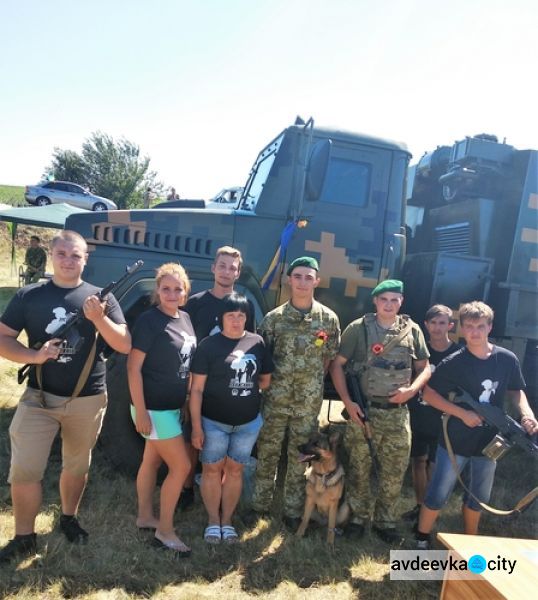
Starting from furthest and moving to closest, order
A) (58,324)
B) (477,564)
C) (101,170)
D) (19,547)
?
(101,170) → (19,547) → (58,324) → (477,564)

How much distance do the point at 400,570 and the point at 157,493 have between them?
1.73m

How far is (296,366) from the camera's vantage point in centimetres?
289

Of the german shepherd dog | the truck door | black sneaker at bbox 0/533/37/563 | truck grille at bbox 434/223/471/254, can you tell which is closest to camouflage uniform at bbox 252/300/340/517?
the german shepherd dog

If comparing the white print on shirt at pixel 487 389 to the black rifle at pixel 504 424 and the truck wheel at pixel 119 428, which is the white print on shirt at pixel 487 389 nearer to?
the black rifle at pixel 504 424

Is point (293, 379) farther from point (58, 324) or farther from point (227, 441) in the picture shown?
point (58, 324)

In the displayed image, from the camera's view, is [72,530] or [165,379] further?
[72,530]

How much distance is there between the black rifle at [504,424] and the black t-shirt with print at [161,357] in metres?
1.65

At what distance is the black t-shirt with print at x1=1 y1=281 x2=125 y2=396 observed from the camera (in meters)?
2.35

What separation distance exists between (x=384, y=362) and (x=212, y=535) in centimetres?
148

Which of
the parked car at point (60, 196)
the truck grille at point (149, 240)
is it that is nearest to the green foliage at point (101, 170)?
the parked car at point (60, 196)

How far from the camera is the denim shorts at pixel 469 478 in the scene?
271 cm

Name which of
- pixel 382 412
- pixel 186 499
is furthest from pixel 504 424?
pixel 186 499

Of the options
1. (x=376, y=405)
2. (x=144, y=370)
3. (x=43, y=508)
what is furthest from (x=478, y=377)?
(x=43, y=508)

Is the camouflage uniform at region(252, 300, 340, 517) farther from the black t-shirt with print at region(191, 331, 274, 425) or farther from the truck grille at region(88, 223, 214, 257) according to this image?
the truck grille at region(88, 223, 214, 257)
